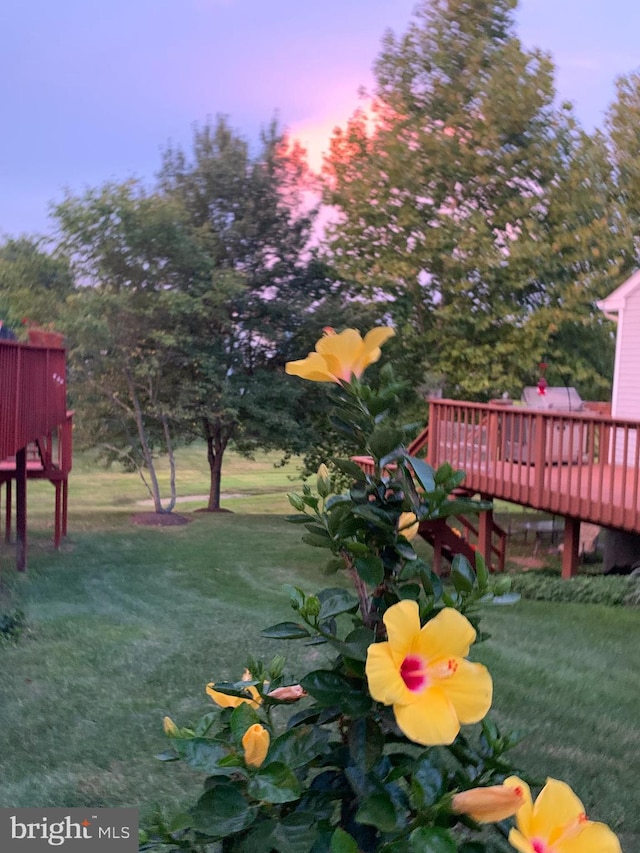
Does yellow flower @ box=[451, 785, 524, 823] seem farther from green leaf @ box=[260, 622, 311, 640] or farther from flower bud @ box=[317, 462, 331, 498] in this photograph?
flower bud @ box=[317, 462, 331, 498]

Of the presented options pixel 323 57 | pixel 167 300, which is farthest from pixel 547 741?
pixel 323 57

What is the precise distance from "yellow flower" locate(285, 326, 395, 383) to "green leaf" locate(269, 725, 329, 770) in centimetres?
47

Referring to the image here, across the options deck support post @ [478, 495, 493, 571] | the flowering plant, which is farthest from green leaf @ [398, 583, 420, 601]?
deck support post @ [478, 495, 493, 571]

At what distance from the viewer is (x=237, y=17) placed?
20672 millimetres

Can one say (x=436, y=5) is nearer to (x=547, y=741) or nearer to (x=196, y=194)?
(x=196, y=194)

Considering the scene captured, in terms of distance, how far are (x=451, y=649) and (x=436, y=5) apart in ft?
61.4

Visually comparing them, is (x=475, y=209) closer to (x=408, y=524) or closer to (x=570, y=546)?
(x=570, y=546)

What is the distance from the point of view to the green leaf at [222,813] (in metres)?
0.87

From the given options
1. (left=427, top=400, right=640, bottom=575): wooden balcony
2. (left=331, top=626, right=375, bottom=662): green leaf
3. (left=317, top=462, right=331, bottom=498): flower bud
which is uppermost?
(left=317, top=462, right=331, bottom=498): flower bud

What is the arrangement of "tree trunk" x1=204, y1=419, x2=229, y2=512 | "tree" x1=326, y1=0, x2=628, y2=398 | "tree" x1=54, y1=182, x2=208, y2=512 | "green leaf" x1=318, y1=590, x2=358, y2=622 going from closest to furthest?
"green leaf" x1=318, y1=590, x2=358, y2=622, "tree" x1=54, y1=182, x2=208, y2=512, "tree" x1=326, y1=0, x2=628, y2=398, "tree trunk" x1=204, y1=419, x2=229, y2=512

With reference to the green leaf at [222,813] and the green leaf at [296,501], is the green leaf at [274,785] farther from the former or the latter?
the green leaf at [296,501]

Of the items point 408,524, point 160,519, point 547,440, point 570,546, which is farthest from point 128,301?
point 408,524

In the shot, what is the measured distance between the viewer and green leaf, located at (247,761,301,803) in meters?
0.84

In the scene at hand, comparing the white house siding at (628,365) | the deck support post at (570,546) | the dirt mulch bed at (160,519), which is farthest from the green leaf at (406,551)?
the dirt mulch bed at (160,519)
